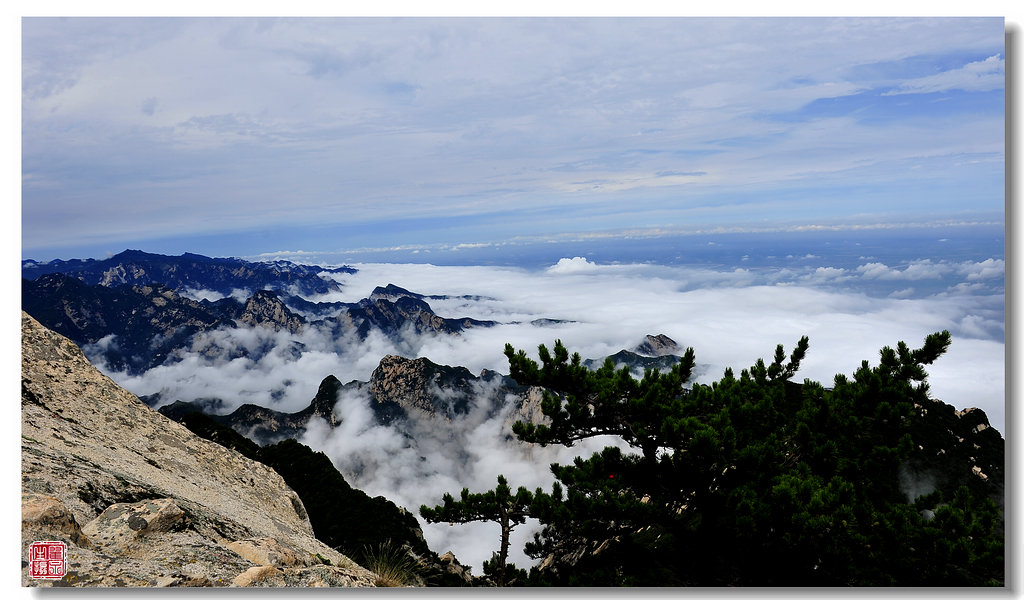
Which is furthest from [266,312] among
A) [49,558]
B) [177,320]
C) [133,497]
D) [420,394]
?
[49,558]

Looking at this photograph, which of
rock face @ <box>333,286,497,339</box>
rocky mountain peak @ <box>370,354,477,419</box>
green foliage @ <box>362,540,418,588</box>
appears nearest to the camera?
green foliage @ <box>362,540,418,588</box>

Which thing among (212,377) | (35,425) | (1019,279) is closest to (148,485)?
(35,425)

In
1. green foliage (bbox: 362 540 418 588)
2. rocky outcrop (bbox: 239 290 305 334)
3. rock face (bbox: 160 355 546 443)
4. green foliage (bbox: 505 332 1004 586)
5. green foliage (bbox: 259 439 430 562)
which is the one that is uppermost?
rocky outcrop (bbox: 239 290 305 334)

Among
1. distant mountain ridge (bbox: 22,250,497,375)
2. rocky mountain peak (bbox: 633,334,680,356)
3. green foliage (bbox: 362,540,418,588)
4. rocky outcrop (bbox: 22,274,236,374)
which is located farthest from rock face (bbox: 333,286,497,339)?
green foliage (bbox: 362,540,418,588)

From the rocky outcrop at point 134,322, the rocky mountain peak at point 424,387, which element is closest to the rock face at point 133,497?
the rocky outcrop at point 134,322

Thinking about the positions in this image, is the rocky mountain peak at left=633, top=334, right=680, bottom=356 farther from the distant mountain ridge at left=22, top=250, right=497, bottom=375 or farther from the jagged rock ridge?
the jagged rock ridge

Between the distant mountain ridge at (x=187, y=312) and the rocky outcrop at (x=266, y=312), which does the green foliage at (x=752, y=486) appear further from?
the rocky outcrop at (x=266, y=312)

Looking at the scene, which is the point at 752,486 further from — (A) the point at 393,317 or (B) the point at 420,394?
(A) the point at 393,317
